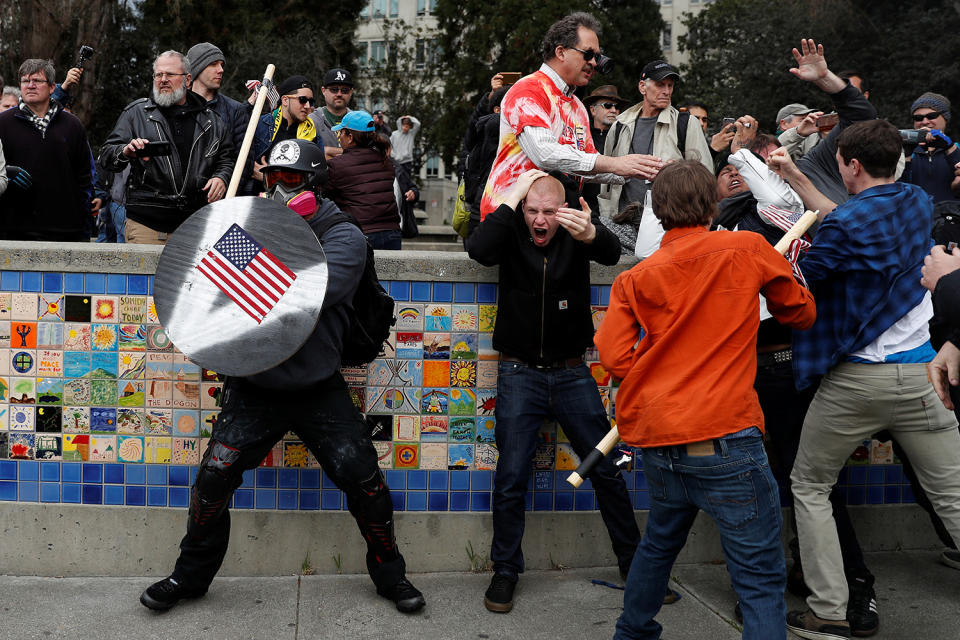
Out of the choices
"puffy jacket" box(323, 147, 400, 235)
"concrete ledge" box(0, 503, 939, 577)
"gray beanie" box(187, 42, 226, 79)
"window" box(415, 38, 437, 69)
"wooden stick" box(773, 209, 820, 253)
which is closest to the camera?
"wooden stick" box(773, 209, 820, 253)

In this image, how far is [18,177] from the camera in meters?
6.34

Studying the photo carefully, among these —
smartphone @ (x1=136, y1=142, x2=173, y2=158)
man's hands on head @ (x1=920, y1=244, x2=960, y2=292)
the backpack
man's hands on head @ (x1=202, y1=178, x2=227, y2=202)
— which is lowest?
the backpack

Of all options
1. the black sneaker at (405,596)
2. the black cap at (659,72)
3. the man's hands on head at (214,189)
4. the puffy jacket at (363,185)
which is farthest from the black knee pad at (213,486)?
the black cap at (659,72)

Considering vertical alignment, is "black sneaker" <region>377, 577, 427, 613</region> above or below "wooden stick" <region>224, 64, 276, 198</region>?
below

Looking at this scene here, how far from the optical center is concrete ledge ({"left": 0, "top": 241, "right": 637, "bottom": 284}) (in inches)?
192

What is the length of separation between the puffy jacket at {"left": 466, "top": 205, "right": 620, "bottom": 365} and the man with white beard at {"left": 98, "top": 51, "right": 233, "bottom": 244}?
2.16 metres

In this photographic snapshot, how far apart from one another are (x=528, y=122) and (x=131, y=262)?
2025mm

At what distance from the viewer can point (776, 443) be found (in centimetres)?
491

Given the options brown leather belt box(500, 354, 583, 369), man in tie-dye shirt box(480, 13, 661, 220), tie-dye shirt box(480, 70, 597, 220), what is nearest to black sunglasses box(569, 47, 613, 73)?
man in tie-dye shirt box(480, 13, 661, 220)

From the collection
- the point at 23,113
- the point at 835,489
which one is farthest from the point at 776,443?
the point at 23,113

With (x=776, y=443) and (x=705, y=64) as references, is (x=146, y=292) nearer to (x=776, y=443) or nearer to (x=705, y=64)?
(x=776, y=443)

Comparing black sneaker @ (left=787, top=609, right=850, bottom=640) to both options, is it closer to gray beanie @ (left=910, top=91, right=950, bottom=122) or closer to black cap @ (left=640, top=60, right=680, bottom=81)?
black cap @ (left=640, top=60, right=680, bottom=81)

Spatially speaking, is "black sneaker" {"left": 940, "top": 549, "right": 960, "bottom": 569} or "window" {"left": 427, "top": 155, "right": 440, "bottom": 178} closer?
"black sneaker" {"left": 940, "top": 549, "right": 960, "bottom": 569}

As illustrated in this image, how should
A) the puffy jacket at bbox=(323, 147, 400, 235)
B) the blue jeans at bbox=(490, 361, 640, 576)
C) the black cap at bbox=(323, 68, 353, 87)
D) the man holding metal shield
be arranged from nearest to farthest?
the man holding metal shield < the blue jeans at bbox=(490, 361, 640, 576) < the puffy jacket at bbox=(323, 147, 400, 235) < the black cap at bbox=(323, 68, 353, 87)
